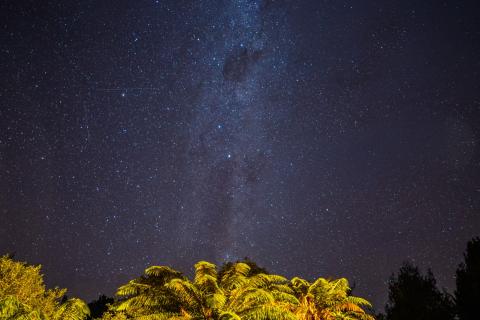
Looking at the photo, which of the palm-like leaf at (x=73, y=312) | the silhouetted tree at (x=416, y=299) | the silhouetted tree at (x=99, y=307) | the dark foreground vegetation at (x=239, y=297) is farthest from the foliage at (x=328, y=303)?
the silhouetted tree at (x=99, y=307)

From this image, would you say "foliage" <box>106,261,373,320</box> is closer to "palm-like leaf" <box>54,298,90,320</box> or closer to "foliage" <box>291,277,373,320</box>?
"foliage" <box>291,277,373,320</box>

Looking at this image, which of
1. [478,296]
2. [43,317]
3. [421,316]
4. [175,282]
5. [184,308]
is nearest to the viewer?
[175,282]

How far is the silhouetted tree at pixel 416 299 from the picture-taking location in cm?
2096

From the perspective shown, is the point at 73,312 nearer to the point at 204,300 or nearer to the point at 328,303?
the point at 204,300

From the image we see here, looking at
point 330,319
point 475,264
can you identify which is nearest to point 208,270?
point 330,319

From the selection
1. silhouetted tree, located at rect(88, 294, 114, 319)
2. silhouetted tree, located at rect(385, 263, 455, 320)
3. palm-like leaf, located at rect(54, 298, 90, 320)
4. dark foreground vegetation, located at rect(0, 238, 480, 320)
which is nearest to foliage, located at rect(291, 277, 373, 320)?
dark foreground vegetation, located at rect(0, 238, 480, 320)

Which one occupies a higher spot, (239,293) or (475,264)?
(475,264)

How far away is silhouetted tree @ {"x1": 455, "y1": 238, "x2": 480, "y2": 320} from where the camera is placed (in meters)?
19.3

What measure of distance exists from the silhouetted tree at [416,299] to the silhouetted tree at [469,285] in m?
0.76

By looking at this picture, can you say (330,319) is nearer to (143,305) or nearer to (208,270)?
(208,270)

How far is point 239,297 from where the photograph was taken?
14.0m

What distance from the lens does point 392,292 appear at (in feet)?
79.3

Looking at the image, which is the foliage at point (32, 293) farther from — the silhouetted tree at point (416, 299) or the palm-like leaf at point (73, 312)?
the silhouetted tree at point (416, 299)

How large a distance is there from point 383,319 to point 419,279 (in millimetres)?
3948
